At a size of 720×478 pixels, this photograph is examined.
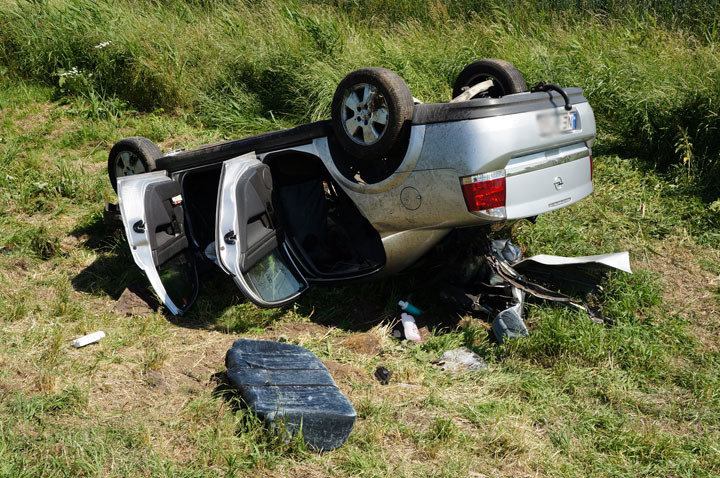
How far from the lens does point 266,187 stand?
16.6 feet

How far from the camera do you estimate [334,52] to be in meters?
8.96

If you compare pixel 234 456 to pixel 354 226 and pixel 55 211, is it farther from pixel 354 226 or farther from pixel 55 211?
Result: pixel 55 211

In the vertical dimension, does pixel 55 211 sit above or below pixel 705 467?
above

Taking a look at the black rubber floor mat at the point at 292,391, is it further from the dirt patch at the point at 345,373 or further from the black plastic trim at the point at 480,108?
the black plastic trim at the point at 480,108

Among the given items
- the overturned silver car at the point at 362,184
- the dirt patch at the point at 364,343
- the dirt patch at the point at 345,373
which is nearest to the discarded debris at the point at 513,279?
the overturned silver car at the point at 362,184

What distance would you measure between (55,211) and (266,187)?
3203 mm

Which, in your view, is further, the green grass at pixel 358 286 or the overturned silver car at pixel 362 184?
the overturned silver car at pixel 362 184

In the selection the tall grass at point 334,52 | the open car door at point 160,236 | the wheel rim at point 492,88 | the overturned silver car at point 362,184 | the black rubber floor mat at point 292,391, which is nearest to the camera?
the black rubber floor mat at point 292,391

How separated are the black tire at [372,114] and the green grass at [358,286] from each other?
1345 millimetres

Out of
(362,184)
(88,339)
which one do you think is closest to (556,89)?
(362,184)

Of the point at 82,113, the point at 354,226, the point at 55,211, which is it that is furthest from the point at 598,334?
the point at 82,113

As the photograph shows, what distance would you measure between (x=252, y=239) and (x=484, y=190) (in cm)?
169

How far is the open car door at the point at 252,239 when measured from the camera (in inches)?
181

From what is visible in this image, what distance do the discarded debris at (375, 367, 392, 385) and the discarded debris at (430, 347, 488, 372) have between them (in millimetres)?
410
